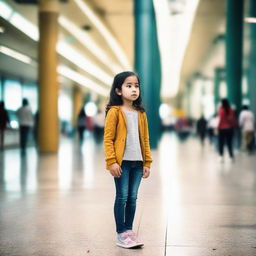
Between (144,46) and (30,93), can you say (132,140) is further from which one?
(30,93)

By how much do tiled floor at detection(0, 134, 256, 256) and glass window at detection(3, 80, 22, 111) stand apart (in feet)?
50.2

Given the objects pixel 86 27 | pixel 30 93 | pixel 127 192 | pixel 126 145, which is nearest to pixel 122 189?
pixel 127 192

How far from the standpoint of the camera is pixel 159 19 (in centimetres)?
2345

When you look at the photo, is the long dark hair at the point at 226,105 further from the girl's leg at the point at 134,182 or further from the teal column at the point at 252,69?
the girl's leg at the point at 134,182

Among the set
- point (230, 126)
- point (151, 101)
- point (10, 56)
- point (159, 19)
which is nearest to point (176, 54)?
point (159, 19)

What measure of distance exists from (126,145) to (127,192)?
1.39 feet

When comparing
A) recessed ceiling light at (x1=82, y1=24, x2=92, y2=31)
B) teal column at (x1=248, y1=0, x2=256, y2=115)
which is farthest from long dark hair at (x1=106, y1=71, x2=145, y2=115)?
recessed ceiling light at (x1=82, y1=24, x2=92, y2=31)

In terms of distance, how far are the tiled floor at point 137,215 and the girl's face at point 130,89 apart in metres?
1.34

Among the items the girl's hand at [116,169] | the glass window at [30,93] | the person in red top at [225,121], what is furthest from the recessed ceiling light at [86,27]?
the girl's hand at [116,169]

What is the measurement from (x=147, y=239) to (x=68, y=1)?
17039 mm

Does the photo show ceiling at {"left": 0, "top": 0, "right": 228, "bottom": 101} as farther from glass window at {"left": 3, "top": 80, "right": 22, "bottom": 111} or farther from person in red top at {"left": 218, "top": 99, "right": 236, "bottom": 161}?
person in red top at {"left": 218, "top": 99, "right": 236, "bottom": 161}

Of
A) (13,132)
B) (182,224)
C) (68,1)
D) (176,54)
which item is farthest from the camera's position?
(176,54)

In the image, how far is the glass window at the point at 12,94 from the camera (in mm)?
25203

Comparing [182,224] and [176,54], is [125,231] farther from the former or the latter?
[176,54]
